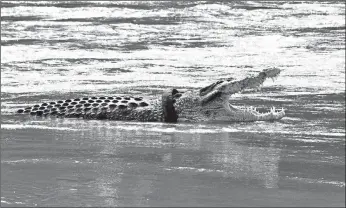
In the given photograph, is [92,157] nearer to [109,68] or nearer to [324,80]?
[324,80]

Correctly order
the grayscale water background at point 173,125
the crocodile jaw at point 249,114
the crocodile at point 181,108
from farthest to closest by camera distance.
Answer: the crocodile at point 181,108 < the crocodile jaw at point 249,114 < the grayscale water background at point 173,125

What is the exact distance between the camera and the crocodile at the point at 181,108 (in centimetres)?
983

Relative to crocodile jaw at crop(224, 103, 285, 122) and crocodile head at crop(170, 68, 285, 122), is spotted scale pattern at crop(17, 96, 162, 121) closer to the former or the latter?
crocodile head at crop(170, 68, 285, 122)

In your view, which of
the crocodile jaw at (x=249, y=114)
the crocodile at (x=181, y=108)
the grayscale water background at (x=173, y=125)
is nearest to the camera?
the grayscale water background at (x=173, y=125)

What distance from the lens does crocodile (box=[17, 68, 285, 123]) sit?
983 centimetres

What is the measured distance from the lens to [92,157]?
707 centimetres

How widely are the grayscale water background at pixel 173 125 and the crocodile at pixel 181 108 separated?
→ 9.8 inches

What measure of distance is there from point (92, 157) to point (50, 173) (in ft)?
2.51

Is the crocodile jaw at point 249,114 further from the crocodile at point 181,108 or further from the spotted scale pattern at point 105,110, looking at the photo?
the spotted scale pattern at point 105,110

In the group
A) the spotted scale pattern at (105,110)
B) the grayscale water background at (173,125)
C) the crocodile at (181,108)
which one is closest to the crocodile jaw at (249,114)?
the crocodile at (181,108)

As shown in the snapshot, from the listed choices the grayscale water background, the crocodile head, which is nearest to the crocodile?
the crocodile head

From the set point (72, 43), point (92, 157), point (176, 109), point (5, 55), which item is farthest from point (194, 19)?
point (92, 157)

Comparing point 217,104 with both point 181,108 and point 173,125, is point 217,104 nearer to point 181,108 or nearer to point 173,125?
point 181,108

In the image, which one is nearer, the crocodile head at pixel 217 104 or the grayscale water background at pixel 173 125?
the grayscale water background at pixel 173 125
